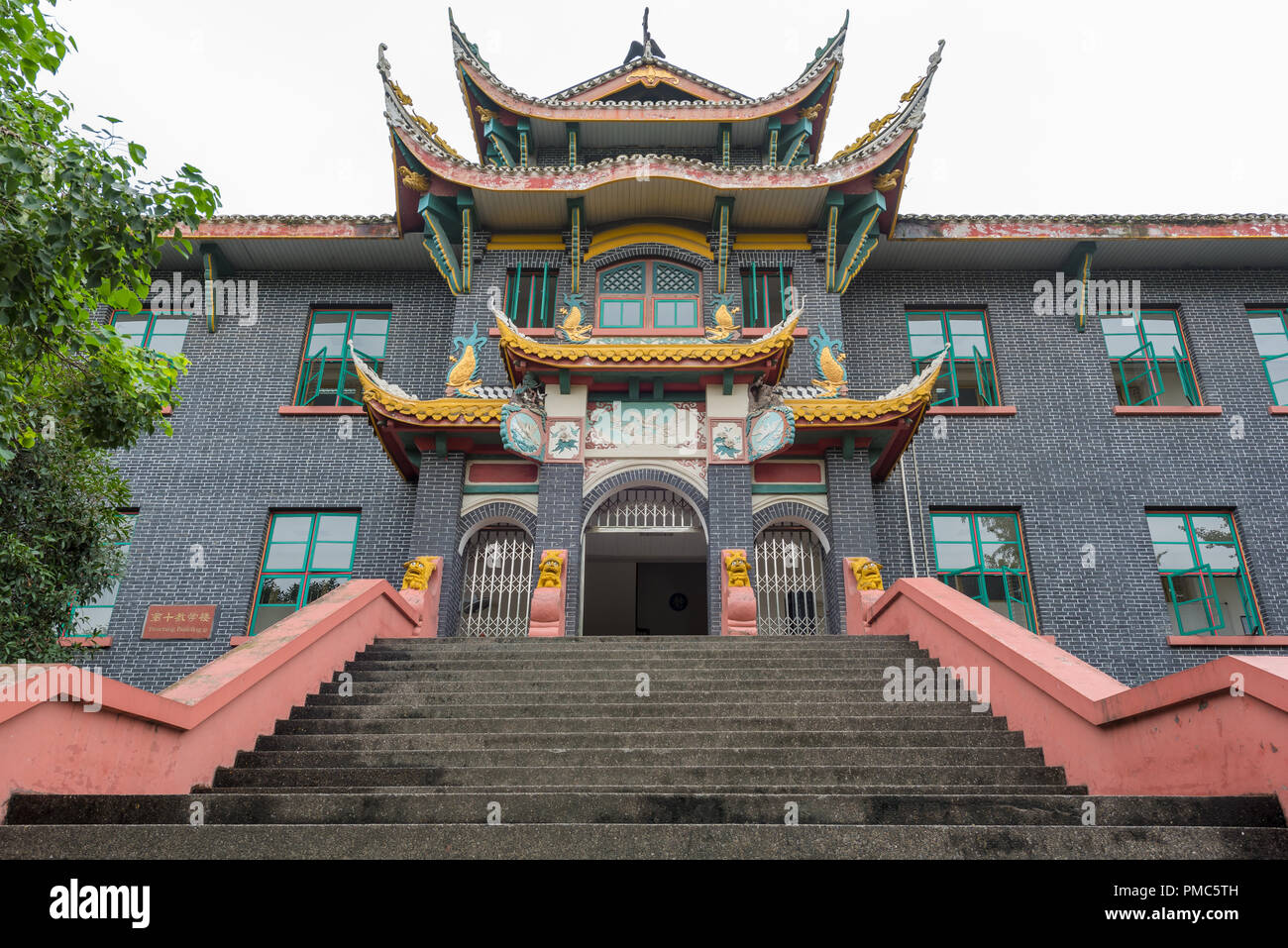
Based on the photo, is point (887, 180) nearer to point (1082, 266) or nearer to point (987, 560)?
point (1082, 266)

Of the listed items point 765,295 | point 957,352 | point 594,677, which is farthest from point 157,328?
point 957,352

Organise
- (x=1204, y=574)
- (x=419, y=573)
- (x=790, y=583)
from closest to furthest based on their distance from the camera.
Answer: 1. (x=419, y=573)
2. (x=790, y=583)
3. (x=1204, y=574)

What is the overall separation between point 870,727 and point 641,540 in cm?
722

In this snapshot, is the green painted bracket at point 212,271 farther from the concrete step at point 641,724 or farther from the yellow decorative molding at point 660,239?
the concrete step at point 641,724

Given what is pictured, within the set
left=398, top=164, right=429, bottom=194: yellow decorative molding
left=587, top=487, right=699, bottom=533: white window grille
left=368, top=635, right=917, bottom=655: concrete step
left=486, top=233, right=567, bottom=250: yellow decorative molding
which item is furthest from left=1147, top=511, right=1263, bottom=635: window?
left=398, top=164, right=429, bottom=194: yellow decorative molding

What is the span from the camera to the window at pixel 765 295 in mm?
13727

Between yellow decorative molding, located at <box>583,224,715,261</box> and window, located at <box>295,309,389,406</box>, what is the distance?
409 centimetres

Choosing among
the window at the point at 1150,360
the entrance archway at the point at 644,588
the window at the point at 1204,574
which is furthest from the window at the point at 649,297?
the window at the point at 1204,574

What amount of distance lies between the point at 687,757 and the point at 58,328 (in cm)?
544

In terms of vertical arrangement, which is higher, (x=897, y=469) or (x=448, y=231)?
(x=448, y=231)

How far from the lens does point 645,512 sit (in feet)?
38.0

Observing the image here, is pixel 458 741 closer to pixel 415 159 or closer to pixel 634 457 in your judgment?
pixel 634 457

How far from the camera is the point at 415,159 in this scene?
13.7 m
